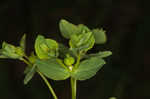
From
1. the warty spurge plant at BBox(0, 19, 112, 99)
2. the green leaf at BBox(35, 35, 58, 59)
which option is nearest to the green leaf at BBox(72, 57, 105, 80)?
the warty spurge plant at BBox(0, 19, 112, 99)

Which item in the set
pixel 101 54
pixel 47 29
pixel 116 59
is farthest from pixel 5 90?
pixel 101 54

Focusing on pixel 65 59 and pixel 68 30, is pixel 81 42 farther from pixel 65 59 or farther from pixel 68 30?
pixel 68 30

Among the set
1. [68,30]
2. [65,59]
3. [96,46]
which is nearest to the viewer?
[65,59]

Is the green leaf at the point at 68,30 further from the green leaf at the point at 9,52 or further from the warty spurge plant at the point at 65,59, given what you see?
the green leaf at the point at 9,52

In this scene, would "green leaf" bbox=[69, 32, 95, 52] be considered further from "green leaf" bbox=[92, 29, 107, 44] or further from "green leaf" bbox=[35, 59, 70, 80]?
"green leaf" bbox=[92, 29, 107, 44]

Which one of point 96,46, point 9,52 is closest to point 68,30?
point 9,52

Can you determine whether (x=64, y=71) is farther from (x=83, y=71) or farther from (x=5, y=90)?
(x=5, y=90)
